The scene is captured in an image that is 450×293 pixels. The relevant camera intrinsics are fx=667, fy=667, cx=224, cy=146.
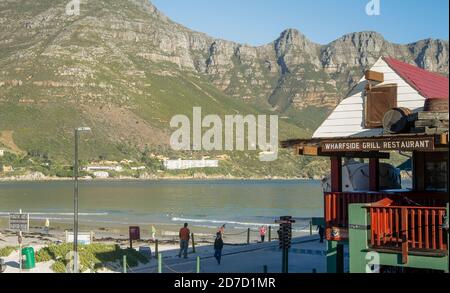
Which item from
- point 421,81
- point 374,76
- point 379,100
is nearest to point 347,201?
point 379,100

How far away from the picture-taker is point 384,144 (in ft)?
41.9

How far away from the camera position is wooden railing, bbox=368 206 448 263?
12094 mm

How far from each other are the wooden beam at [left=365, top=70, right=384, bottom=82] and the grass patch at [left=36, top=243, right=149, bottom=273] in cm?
1300

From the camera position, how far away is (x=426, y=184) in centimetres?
1552

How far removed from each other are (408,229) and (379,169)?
12.8 feet

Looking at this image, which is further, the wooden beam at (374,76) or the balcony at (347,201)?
the balcony at (347,201)

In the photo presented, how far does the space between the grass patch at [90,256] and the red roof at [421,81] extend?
43.6 ft

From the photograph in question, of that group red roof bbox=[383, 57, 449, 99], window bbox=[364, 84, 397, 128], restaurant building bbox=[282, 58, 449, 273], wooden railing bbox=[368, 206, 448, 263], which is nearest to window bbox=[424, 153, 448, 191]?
restaurant building bbox=[282, 58, 449, 273]

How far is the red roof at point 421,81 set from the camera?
14.3 meters

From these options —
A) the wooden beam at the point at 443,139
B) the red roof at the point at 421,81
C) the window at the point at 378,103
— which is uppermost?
the red roof at the point at 421,81

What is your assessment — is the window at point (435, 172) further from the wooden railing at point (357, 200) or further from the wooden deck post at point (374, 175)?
the wooden deck post at point (374, 175)

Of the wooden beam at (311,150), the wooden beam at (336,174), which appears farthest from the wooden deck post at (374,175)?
the wooden beam at (311,150)
